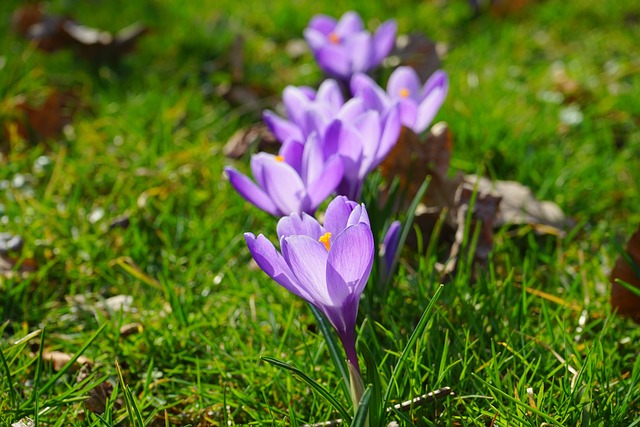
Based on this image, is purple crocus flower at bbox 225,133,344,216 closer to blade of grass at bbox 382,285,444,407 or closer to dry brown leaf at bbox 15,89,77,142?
blade of grass at bbox 382,285,444,407

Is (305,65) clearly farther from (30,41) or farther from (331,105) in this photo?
(331,105)

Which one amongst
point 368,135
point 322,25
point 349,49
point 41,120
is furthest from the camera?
point 41,120

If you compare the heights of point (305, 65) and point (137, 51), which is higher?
point (137, 51)

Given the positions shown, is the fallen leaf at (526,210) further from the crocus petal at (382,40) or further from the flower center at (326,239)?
the flower center at (326,239)

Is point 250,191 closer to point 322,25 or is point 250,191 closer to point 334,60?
point 334,60

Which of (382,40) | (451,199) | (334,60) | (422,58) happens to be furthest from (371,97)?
(422,58)

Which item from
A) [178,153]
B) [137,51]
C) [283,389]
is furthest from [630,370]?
[137,51]
